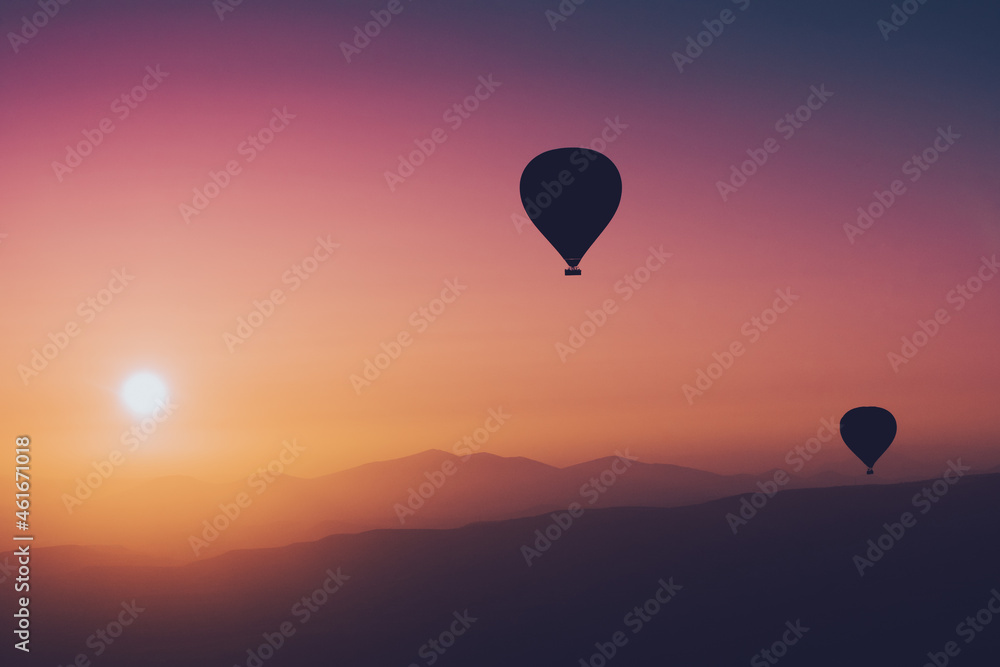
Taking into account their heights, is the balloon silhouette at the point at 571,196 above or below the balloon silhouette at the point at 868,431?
below

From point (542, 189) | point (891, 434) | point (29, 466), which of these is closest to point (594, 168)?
point (542, 189)

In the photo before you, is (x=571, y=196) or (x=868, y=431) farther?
(x=868, y=431)

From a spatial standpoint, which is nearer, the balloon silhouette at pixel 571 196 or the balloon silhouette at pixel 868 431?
the balloon silhouette at pixel 571 196

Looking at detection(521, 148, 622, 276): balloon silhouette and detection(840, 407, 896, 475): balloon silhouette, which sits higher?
detection(840, 407, 896, 475): balloon silhouette

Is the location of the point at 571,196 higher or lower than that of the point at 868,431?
lower
